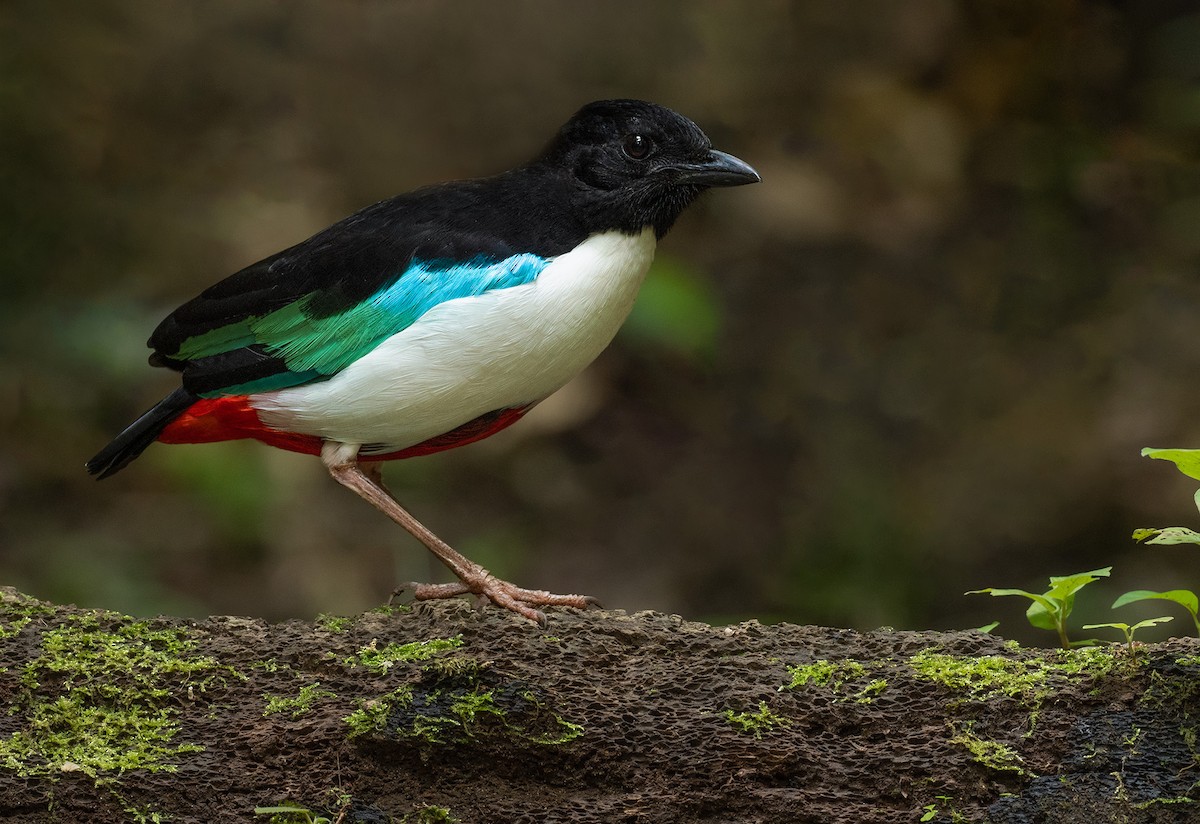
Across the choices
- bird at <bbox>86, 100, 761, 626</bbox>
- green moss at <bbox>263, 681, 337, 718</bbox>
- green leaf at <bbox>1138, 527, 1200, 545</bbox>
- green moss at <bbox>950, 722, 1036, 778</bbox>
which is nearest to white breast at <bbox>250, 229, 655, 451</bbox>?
bird at <bbox>86, 100, 761, 626</bbox>

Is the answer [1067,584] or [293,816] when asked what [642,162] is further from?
[293,816]

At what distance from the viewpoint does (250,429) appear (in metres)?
4.29

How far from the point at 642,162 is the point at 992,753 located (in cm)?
211

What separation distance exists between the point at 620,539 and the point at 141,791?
15.1 feet

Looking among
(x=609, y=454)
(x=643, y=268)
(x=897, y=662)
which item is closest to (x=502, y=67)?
(x=609, y=454)

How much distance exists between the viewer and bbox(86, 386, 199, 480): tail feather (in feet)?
14.0

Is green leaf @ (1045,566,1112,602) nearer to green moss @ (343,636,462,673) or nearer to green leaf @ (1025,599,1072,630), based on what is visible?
green leaf @ (1025,599,1072,630)

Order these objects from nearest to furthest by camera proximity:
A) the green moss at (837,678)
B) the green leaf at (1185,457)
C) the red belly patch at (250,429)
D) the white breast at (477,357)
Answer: the green leaf at (1185,457), the green moss at (837,678), the white breast at (477,357), the red belly patch at (250,429)

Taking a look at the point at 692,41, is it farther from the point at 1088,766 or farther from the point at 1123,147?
the point at 1088,766

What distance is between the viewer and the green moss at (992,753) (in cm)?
301

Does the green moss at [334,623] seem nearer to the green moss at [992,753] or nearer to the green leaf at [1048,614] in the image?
the green moss at [992,753]

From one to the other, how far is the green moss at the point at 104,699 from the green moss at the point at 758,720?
50.6 inches

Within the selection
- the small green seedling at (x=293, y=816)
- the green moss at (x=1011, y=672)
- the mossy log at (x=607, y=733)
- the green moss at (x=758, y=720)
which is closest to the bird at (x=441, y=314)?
the mossy log at (x=607, y=733)

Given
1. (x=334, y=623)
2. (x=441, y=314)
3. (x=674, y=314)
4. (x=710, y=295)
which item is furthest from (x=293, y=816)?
(x=710, y=295)
